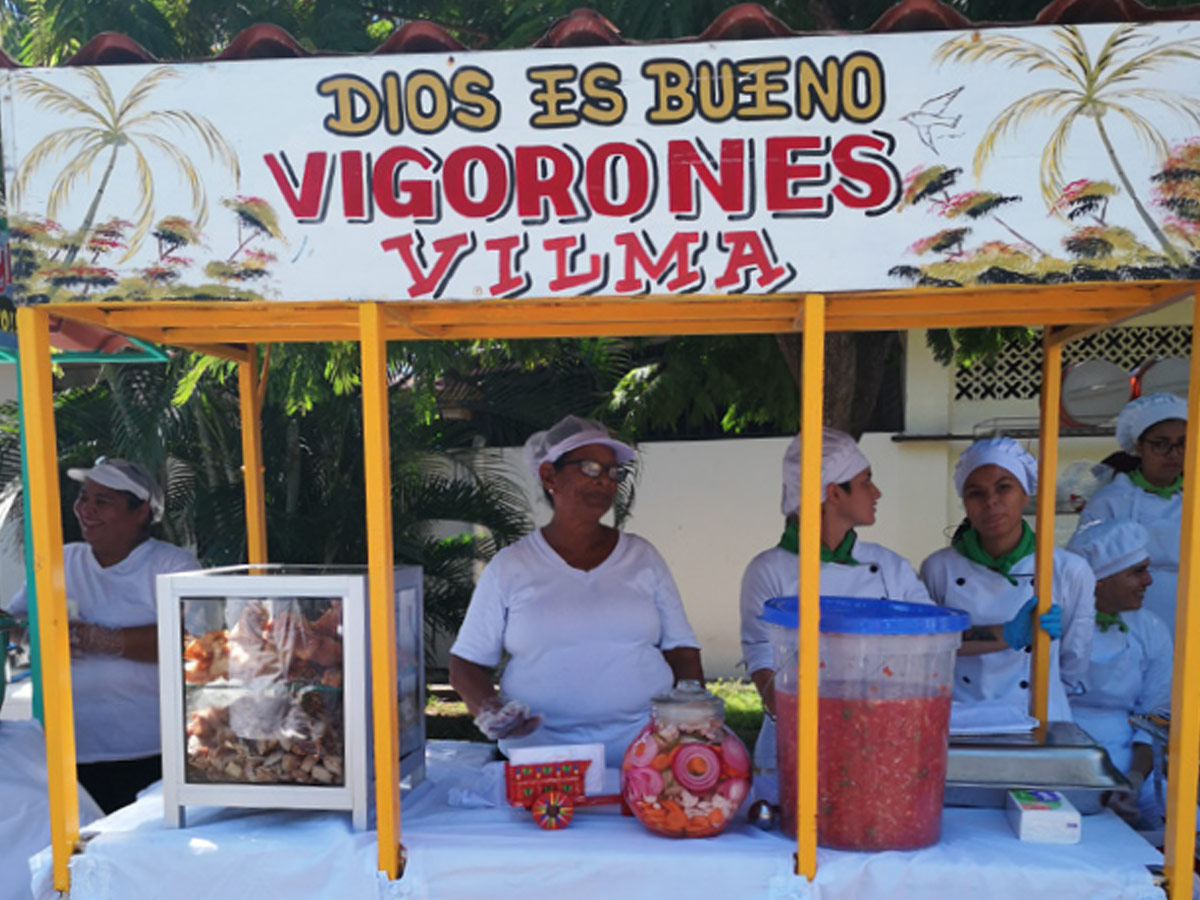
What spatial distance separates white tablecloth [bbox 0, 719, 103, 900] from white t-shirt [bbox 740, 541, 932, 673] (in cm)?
171

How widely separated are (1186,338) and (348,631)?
6.44 metres

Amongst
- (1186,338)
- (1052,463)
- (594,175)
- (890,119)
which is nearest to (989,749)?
(1052,463)

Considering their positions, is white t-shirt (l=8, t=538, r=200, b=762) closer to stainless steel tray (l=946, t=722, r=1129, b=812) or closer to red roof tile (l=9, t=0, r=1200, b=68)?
red roof tile (l=9, t=0, r=1200, b=68)

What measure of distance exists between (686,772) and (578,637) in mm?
698

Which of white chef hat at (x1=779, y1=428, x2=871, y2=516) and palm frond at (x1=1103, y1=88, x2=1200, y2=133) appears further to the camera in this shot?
white chef hat at (x1=779, y1=428, x2=871, y2=516)

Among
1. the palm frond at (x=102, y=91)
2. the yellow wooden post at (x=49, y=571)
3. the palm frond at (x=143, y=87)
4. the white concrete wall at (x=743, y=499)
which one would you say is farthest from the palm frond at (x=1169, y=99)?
the white concrete wall at (x=743, y=499)

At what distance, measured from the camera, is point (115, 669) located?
116 inches

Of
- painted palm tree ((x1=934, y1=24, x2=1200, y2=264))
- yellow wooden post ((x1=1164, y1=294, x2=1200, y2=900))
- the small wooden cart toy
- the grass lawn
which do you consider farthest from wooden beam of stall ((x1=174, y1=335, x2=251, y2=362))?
the grass lawn

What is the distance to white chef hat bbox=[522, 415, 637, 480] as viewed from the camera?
2758mm

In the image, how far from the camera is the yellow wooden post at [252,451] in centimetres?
297

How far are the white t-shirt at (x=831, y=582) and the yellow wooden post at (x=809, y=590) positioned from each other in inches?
25.8

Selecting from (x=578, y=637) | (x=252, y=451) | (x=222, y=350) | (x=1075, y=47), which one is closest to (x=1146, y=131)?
(x=1075, y=47)

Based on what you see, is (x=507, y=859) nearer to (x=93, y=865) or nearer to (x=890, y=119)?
(x=93, y=865)

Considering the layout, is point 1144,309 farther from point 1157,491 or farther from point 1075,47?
point 1157,491
